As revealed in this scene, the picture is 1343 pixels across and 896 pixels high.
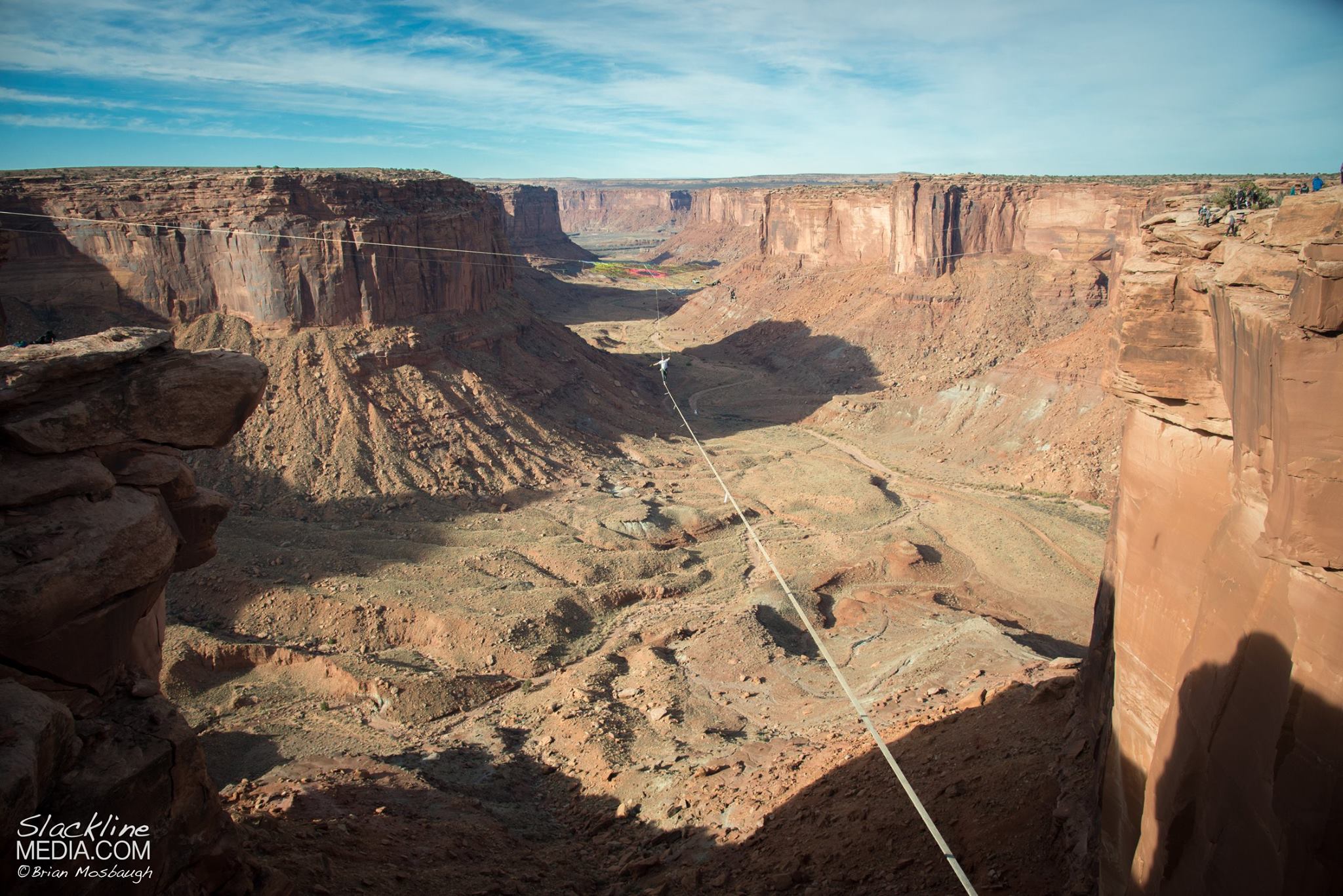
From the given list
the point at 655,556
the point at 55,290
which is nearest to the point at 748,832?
the point at 655,556

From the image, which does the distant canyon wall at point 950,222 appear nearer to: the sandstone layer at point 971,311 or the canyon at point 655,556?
the sandstone layer at point 971,311

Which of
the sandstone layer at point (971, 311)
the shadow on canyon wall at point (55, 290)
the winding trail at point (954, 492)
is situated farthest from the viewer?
the sandstone layer at point (971, 311)

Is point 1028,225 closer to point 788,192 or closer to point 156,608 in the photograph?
point 788,192

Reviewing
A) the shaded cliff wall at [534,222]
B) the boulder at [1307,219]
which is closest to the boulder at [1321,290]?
the boulder at [1307,219]

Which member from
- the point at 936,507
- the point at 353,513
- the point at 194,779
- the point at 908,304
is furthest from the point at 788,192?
the point at 194,779

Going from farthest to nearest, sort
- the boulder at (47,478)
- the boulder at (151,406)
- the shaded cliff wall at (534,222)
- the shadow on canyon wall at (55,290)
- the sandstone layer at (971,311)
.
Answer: the shaded cliff wall at (534,222)
the sandstone layer at (971,311)
the shadow on canyon wall at (55,290)
the boulder at (151,406)
the boulder at (47,478)

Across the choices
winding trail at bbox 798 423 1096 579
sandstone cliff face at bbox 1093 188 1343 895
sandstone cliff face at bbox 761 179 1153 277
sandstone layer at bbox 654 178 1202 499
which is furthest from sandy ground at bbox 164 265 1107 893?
sandstone cliff face at bbox 761 179 1153 277

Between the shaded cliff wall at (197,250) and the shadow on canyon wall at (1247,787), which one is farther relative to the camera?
the shaded cliff wall at (197,250)

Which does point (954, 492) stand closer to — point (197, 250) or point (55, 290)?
point (197, 250)
